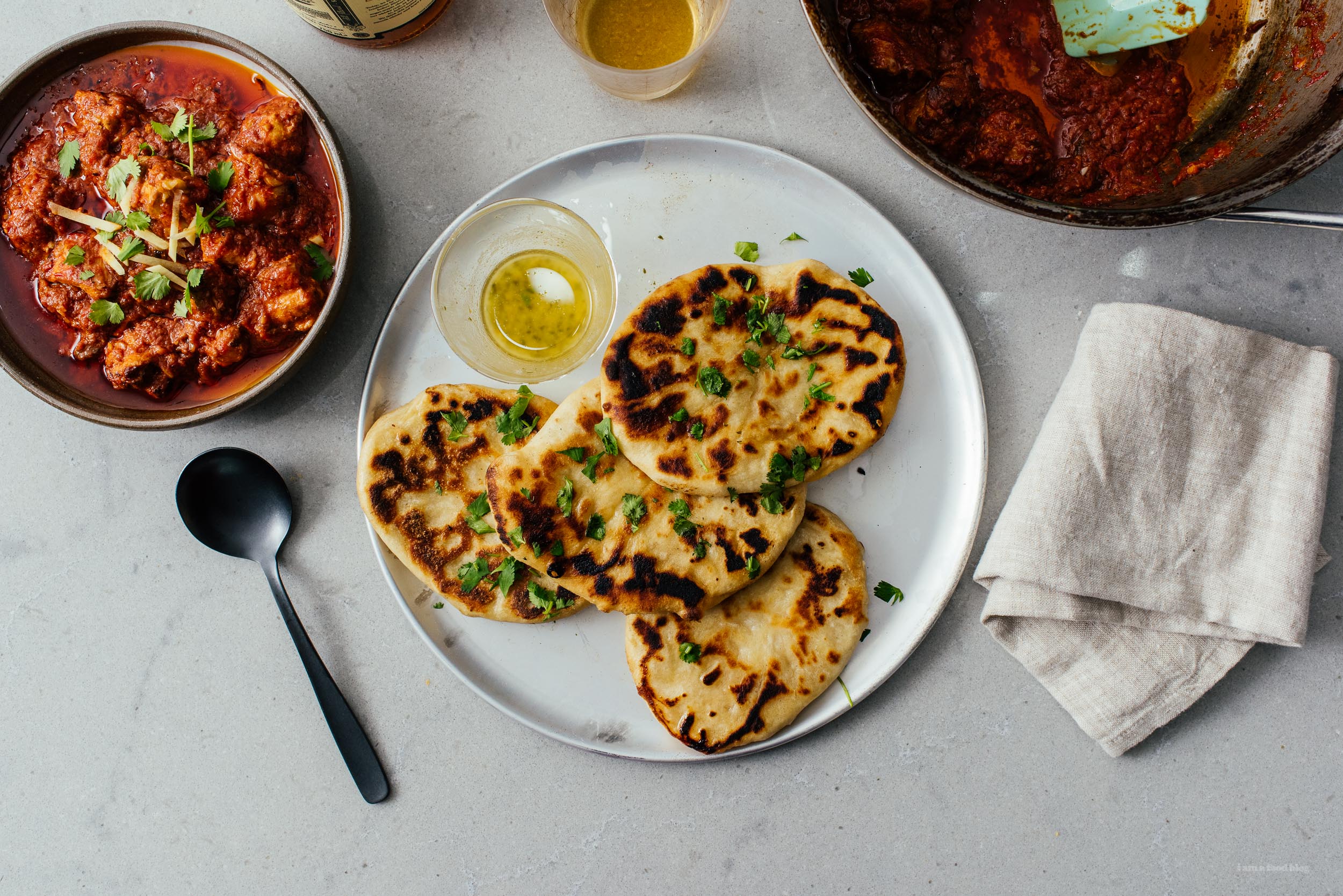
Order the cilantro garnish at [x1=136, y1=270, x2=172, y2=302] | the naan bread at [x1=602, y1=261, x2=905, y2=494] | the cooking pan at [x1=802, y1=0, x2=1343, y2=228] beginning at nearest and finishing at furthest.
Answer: the cooking pan at [x1=802, y1=0, x2=1343, y2=228] < the naan bread at [x1=602, y1=261, x2=905, y2=494] < the cilantro garnish at [x1=136, y1=270, x2=172, y2=302]

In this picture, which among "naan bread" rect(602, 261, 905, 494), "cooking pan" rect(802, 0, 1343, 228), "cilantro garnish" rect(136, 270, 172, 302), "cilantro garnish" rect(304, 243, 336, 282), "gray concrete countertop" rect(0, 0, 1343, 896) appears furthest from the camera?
"gray concrete countertop" rect(0, 0, 1343, 896)

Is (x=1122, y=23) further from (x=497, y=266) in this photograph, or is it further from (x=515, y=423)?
(x=515, y=423)

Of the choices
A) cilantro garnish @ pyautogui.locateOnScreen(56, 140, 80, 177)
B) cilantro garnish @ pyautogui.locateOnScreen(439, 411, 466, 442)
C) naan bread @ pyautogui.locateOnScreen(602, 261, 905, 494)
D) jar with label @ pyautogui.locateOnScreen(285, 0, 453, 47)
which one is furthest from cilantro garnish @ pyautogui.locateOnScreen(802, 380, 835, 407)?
cilantro garnish @ pyautogui.locateOnScreen(56, 140, 80, 177)

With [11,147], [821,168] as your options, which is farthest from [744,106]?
[11,147]

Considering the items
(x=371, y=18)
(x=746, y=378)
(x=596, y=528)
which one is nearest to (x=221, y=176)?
(x=371, y=18)

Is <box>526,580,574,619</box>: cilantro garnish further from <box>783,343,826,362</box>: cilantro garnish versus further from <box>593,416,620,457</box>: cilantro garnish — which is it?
<box>783,343,826,362</box>: cilantro garnish

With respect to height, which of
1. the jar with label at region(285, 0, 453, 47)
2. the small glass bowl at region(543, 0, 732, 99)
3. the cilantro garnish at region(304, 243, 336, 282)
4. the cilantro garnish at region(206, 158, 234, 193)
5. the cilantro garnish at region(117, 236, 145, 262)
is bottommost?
the cilantro garnish at region(304, 243, 336, 282)
